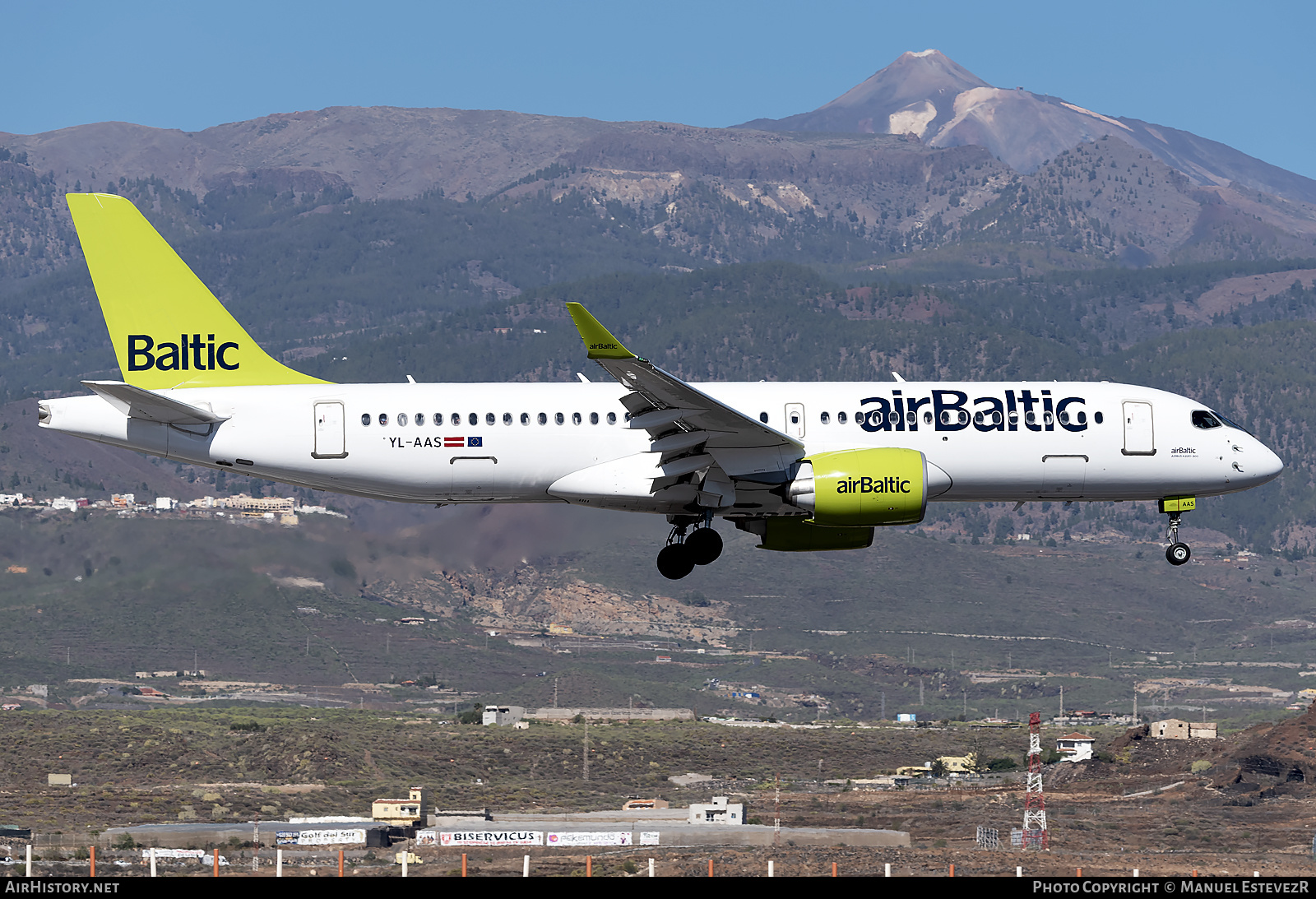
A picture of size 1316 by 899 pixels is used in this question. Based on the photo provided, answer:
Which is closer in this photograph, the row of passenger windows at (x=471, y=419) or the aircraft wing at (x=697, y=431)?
the aircraft wing at (x=697, y=431)

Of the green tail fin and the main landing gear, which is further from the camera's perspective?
the green tail fin

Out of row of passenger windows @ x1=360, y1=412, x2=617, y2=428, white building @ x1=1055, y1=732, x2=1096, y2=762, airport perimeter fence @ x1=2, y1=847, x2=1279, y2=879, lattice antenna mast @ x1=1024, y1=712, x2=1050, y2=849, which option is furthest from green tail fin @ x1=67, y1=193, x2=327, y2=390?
white building @ x1=1055, y1=732, x2=1096, y2=762

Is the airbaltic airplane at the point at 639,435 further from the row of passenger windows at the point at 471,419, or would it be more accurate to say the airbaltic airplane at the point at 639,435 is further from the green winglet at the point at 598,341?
the green winglet at the point at 598,341

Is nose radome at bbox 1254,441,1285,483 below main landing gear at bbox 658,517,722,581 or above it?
above

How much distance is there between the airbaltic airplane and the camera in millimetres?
44469

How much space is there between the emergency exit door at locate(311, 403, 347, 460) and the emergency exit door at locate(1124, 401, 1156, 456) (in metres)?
21.4

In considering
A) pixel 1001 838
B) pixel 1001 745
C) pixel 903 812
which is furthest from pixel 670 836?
pixel 1001 745

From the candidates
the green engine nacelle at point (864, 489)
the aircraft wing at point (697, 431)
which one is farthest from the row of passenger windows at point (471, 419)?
the green engine nacelle at point (864, 489)

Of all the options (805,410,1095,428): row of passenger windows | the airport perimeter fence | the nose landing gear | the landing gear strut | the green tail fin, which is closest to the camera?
(805,410,1095,428): row of passenger windows

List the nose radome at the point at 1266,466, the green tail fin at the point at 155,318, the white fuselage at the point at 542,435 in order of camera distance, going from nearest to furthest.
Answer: the white fuselage at the point at 542,435, the green tail fin at the point at 155,318, the nose radome at the point at 1266,466

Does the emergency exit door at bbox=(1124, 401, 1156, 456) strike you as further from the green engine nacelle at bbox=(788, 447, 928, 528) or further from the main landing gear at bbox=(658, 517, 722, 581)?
the main landing gear at bbox=(658, 517, 722, 581)

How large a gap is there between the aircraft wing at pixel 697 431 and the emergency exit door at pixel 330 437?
7.66 metres

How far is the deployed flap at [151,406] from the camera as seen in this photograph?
4391 centimetres

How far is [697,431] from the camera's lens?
1738 inches
